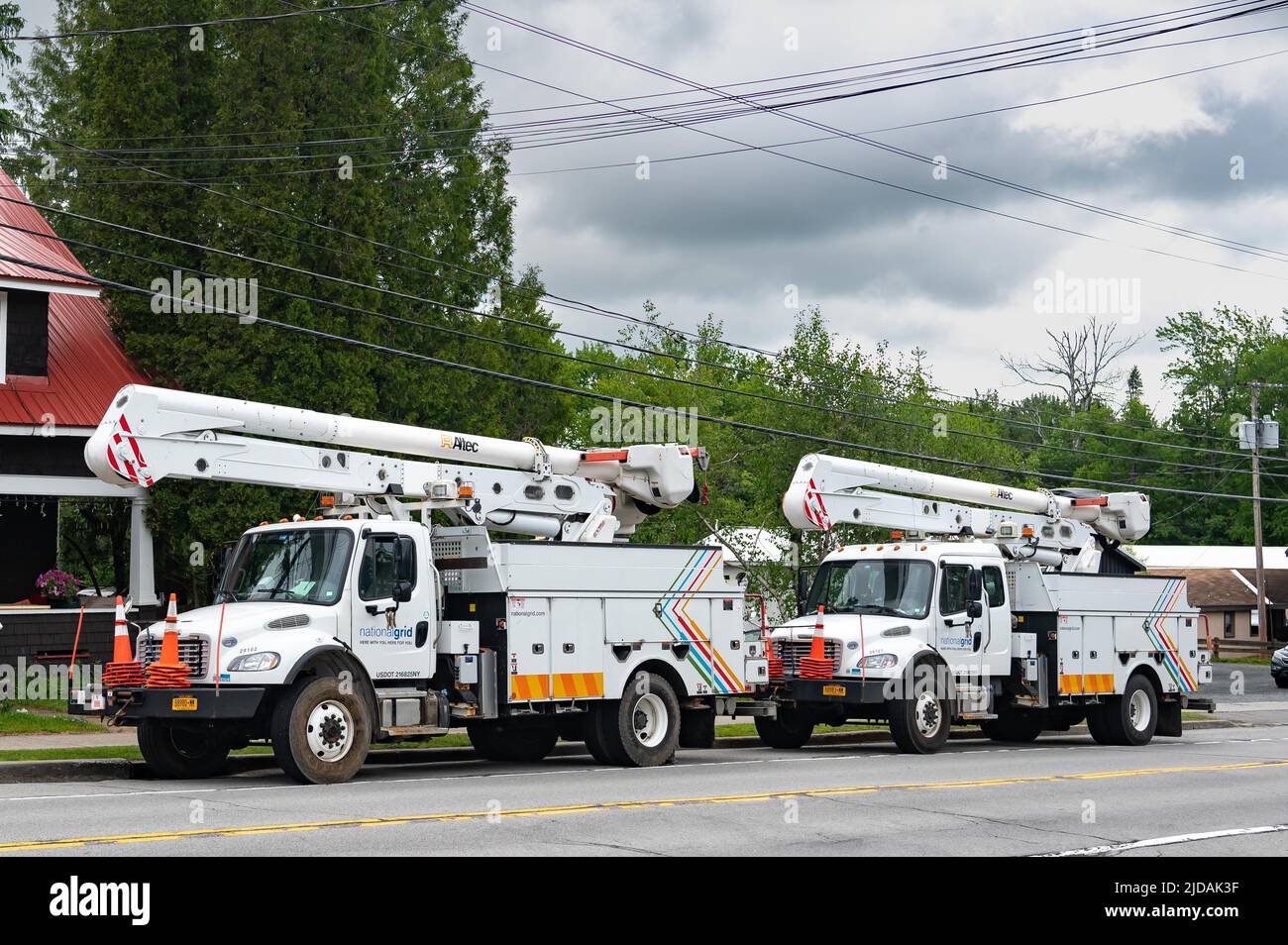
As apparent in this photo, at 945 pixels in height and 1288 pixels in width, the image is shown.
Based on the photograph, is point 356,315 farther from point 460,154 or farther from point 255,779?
point 255,779

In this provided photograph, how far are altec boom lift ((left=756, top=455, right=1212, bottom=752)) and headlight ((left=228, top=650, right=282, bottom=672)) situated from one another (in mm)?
7899

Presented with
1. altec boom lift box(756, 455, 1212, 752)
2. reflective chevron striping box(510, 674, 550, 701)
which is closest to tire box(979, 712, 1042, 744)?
altec boom lift box(756, 455, 1212, 752)

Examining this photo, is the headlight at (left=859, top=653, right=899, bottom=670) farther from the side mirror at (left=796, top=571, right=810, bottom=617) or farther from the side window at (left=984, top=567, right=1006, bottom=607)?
the side window at (left=984, top=567, right=1006, bottom=607)

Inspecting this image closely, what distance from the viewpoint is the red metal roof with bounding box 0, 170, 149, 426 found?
2494cm

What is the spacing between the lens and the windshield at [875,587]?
20812 millimetres

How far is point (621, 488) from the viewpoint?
19781mm

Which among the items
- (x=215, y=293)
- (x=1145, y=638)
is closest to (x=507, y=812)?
(x=1145, y=638)

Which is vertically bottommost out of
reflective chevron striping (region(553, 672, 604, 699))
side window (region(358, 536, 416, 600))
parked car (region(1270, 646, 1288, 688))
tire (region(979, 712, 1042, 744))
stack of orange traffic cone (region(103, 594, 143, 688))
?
parked car (region(1270, 646, 1288, 688))

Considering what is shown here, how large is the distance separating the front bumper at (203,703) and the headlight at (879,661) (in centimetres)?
835

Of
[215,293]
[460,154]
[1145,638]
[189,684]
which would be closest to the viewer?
[189,684]

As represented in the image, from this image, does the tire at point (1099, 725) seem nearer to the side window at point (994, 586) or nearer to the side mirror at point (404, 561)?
the side window at point (994, 586)

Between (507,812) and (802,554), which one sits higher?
(802,554)

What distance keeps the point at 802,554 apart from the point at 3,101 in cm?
2731

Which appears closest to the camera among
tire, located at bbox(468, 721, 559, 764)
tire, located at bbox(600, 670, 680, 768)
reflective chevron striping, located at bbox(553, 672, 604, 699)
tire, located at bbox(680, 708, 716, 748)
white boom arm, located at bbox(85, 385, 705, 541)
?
white boom arm, located at bbox(85, 385, 705, 541)
